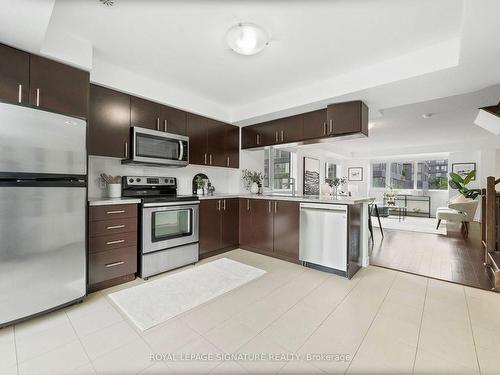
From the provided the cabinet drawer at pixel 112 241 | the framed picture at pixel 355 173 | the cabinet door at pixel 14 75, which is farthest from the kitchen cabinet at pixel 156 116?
the framed picture at pixel 355 173

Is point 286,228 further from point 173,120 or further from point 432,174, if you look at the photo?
point 432,174

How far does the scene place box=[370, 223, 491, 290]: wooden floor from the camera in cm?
289

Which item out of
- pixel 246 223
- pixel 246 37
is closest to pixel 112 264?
pixel 246 223

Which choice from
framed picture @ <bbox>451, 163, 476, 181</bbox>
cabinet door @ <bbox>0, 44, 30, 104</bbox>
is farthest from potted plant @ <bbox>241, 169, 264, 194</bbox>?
framed picture @ <bbox>451, 163, 476, 181</bbox>

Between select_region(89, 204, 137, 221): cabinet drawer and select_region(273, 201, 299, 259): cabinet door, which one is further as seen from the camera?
select_region(273, 201, 299, 259): cabinet door

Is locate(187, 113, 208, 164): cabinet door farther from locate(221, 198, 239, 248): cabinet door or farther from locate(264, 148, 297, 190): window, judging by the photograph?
locate(264, 148, 297, 190): window

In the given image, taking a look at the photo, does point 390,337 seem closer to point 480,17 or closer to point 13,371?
point 480,17

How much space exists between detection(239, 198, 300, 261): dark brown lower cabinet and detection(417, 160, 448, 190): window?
7537 mm

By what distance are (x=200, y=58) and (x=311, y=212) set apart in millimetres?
2272

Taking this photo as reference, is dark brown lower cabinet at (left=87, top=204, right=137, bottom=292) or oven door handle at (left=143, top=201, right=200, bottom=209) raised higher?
oven door handle at (left=143, top=201, right=200, bottom=209)

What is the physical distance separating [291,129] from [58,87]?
2.85 meters

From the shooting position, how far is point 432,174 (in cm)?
827

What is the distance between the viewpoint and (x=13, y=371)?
1.37 metres

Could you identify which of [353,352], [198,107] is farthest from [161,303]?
[198,107]
